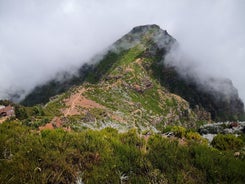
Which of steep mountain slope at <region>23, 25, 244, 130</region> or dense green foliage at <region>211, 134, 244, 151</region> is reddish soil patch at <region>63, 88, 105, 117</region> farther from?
dense green foliage at <region>211, 134, 244, 151</region>

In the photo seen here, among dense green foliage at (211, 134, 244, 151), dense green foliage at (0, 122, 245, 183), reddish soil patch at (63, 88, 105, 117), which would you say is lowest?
dense green foliage at (0, 122, 245, 183)

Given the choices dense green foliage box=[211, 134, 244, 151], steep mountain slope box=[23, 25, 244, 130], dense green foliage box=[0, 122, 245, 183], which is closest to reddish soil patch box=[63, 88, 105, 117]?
steep mountain slope box=[23, 25, 244, 130]

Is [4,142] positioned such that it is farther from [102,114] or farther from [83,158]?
[102,114]

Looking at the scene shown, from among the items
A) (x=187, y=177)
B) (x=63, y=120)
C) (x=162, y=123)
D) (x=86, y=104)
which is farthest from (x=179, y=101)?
(x=187, y=177)

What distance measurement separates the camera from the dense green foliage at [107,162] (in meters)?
13.6

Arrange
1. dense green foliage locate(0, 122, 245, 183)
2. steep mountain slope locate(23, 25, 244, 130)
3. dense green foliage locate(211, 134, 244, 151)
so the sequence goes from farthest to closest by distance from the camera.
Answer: steep mountain slope locate(23, 25, 244, 130) < dense green foliage locate(211, 134, 244, 151) < dense green foliage locate(0, 122, 245, 183)

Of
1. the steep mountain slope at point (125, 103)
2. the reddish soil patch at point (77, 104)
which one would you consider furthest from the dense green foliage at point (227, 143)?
the reddish soil patch at point (77, 104)

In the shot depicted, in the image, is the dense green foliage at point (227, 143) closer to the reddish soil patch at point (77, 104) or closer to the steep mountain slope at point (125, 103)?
the steep mountain slope at point (125, 103)

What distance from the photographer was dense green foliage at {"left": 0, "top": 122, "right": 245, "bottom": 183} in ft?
44.7

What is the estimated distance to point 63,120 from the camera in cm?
8175

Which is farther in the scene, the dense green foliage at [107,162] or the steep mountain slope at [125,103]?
the steep mountain slope at [125,103]

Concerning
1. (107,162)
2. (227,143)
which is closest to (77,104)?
(227,143)

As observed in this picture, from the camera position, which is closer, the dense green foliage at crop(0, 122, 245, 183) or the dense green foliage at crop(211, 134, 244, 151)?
the dense green foliage at crop(0, 122, 245, 183)

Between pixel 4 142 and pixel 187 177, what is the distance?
1021 centimetres
